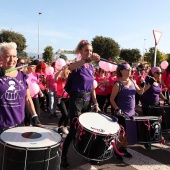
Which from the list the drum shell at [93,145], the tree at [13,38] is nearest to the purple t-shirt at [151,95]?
the drum shell at [93,145]

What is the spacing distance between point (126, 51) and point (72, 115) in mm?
65215

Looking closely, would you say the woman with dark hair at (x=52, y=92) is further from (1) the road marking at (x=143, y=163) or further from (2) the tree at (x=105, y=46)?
(2) the tree at (x=105, y=46)

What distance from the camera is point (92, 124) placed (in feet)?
10.9

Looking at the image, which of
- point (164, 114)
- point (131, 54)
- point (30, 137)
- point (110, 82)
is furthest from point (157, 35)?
point (131, 54)

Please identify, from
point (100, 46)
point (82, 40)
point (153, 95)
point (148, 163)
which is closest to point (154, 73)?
point (153, 95)

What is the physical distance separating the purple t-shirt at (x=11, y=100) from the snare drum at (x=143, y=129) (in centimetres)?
215

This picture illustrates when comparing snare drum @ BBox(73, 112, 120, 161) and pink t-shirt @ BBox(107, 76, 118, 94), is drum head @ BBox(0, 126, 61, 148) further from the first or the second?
pink t-shirt @ BBox(107, 76, 118, 94)

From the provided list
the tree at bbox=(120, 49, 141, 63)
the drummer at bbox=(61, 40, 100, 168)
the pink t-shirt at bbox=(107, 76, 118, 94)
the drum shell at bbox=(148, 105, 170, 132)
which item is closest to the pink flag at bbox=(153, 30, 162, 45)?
the pink t-shirt at bbox=(107, 76, 118, 94)

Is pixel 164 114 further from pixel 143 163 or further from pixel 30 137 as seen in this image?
pixel 30 137

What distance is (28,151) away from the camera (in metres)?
2.18

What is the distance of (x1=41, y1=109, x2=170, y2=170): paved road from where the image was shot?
395 cm

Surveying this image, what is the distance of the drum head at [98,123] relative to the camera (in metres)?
3.22

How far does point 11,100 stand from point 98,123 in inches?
51.0

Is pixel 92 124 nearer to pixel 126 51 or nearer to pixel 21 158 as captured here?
pixel 21 158
